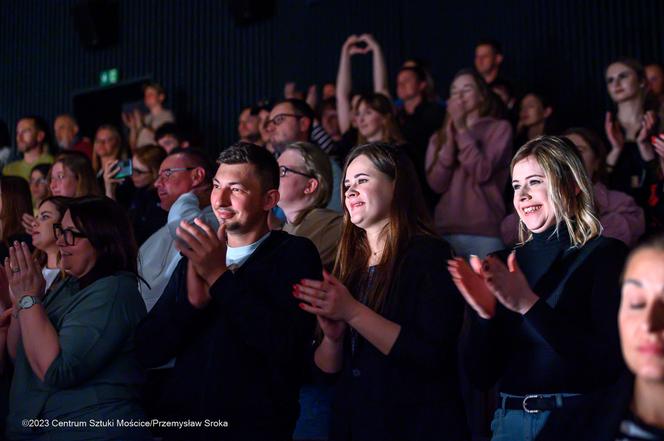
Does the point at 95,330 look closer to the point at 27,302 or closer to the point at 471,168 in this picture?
the point at 27,302

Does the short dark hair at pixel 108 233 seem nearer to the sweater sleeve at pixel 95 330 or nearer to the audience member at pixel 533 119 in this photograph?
the sweater sleeve at pixel 95 330

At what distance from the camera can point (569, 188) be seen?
2695 millimetres

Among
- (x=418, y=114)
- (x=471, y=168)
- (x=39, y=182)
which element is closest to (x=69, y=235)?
(x=471, y=168)

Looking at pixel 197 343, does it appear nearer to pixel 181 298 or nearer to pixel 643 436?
pixel 181 298

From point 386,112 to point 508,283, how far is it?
3038 mm

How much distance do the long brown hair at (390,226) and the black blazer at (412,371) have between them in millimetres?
69

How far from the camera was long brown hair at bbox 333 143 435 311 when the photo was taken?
2.88m

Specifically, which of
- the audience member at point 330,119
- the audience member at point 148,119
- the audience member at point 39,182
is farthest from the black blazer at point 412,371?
the audience member at point 148,119

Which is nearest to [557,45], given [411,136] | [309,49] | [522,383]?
[411,136]

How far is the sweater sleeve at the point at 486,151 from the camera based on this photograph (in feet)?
15.5

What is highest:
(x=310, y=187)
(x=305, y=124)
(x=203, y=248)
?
(x=305, y=124)

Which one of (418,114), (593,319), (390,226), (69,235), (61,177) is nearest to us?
(593,319)

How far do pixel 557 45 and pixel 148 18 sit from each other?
472cm

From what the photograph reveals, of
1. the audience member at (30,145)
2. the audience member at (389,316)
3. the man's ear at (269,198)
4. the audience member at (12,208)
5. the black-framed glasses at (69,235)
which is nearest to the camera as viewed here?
the audience member at (389,316)
